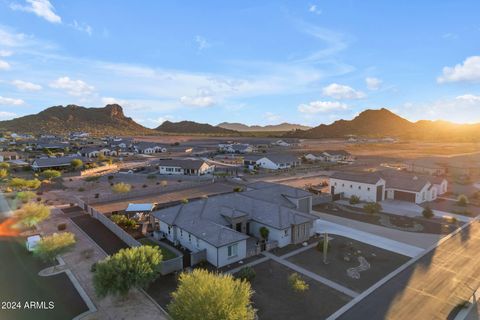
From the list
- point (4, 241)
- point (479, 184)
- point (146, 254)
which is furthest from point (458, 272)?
point (479, 184)

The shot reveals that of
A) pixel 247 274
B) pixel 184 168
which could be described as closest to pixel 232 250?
pixel 247 274

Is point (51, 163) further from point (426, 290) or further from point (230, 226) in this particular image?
point (426, 290)

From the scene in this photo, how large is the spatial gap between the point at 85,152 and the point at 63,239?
92.7 meters

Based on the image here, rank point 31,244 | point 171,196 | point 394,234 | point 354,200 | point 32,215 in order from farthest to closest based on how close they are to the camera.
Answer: point 171,196 → point 354,200 → point 394,234 → point 32,215 → point 31,244

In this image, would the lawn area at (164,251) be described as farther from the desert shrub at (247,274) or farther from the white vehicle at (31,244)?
the white vehicle at (31,244)

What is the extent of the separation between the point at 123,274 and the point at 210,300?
752 cm

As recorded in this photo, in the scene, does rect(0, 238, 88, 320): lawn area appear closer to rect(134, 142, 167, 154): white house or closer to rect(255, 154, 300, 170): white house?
rect(255, 154, 300, 170): white house

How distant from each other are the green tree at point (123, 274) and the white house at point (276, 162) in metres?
65.2

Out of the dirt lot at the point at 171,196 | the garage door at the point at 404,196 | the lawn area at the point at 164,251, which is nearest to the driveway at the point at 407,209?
the garage door at the point at 404,196

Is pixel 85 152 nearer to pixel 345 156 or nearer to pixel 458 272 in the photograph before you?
pixel 345 156

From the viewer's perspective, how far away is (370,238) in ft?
104

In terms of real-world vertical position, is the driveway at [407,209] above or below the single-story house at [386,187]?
below

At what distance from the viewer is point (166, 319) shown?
18078 mm

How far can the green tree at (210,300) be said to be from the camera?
48.1 feet
